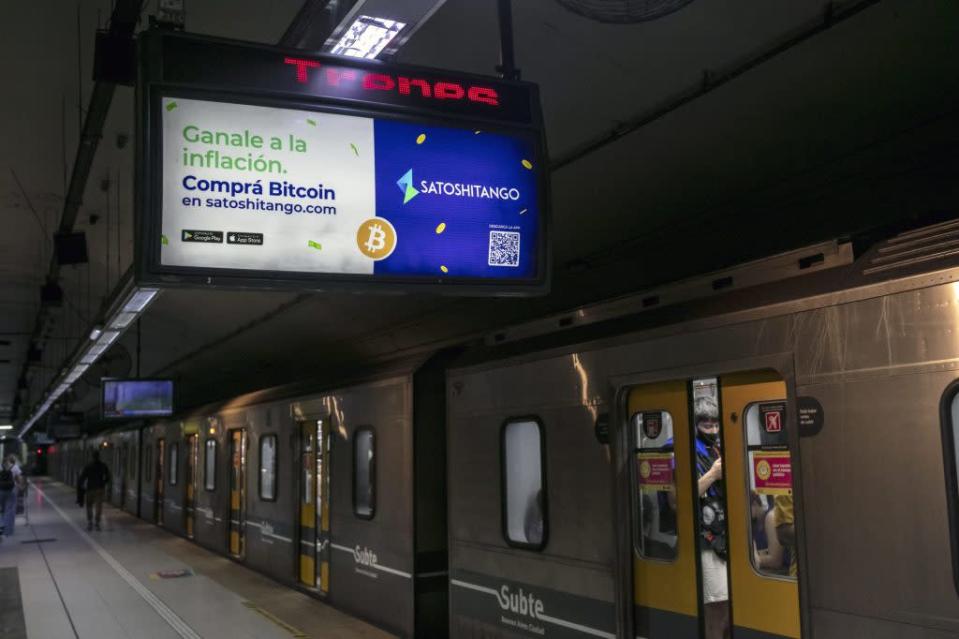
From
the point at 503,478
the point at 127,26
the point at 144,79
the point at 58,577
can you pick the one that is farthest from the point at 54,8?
the point at 58,577

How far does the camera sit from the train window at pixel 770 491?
4.09 m

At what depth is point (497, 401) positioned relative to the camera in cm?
633

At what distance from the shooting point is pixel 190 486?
1878cm

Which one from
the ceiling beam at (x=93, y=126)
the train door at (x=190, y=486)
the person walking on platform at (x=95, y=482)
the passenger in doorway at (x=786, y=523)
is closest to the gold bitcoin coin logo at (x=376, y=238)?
the passenger in doorway at (x=786, y=523)

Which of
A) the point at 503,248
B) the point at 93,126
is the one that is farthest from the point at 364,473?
the point at 503,248

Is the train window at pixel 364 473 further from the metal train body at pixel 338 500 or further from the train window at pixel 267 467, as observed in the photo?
the train window at pixel 267 467

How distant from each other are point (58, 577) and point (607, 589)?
11.0 metres

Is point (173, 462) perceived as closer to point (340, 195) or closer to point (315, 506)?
point (315, 506)

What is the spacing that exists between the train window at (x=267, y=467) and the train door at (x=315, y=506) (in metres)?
1.19

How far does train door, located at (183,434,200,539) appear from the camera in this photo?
700 inches

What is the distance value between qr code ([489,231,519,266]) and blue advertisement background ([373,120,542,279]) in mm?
22

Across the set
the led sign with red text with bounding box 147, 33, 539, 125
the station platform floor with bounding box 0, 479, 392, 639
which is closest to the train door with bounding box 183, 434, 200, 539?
the station platform floor with bounding box 0, 479, 392, 639

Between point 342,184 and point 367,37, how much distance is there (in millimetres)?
598

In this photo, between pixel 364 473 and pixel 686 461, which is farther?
pixel 364 473
